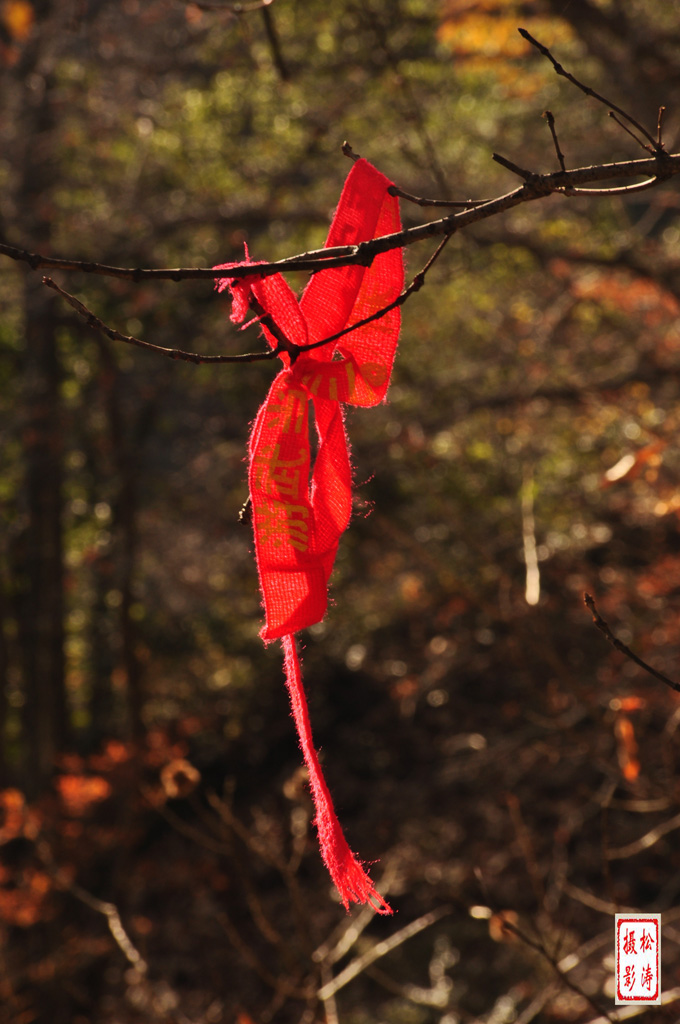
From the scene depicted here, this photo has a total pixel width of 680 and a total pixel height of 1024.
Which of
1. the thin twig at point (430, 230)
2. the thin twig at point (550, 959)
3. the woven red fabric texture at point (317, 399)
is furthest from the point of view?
the thin twig at point (550, 959)

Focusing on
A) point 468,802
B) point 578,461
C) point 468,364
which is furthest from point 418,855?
point 468,364

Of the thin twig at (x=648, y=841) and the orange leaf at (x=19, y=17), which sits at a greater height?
the orange leaf at (x=19, y=17)

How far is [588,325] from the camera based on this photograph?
646 centimetres

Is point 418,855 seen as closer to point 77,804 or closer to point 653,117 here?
point 77,804

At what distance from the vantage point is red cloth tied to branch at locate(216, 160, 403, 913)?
0.95 m

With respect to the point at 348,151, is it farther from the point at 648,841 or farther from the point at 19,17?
the point at 19,17

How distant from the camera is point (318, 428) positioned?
3.25ft

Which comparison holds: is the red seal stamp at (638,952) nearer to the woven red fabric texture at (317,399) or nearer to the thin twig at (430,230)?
the woven red fabric texture at (317,399)

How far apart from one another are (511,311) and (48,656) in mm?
3972

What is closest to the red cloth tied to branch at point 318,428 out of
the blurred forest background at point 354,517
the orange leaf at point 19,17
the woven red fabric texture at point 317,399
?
the woven red fabric texture at point 317,399

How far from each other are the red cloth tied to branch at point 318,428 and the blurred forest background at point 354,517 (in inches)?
124

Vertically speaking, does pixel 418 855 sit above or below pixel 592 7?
below

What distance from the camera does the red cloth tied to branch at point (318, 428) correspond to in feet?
3.12

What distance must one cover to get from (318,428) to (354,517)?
461cm
